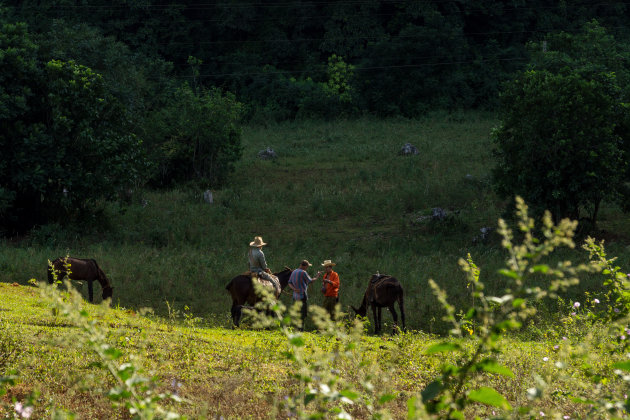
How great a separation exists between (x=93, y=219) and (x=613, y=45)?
30857 millimetres

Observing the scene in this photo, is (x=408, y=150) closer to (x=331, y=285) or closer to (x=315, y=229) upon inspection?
(x=315, y=229)

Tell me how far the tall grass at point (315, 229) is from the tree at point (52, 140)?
63.3 inches

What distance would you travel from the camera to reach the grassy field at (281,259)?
27.9ft

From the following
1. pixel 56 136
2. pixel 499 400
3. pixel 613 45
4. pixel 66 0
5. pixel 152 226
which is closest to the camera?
pixel 499 400

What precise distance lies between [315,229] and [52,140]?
10299mm

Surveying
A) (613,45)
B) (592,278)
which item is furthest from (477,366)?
(613,45)

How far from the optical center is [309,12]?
62844mm

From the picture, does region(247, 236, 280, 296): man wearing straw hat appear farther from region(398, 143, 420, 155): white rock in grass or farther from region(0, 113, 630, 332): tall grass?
region(398, 143, 420, 155): white rock in grass

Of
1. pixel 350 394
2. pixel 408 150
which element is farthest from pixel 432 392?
pixel 408 150

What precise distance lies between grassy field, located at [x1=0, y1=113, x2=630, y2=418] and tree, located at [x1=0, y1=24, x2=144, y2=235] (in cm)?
174

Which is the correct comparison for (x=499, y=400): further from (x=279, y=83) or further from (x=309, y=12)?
(x=309, y=12)

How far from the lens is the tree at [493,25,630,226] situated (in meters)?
24.3

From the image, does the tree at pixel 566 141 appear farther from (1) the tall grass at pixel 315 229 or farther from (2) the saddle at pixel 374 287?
(2) the saddle at pixel 374 287

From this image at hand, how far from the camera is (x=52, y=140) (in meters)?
25.9
